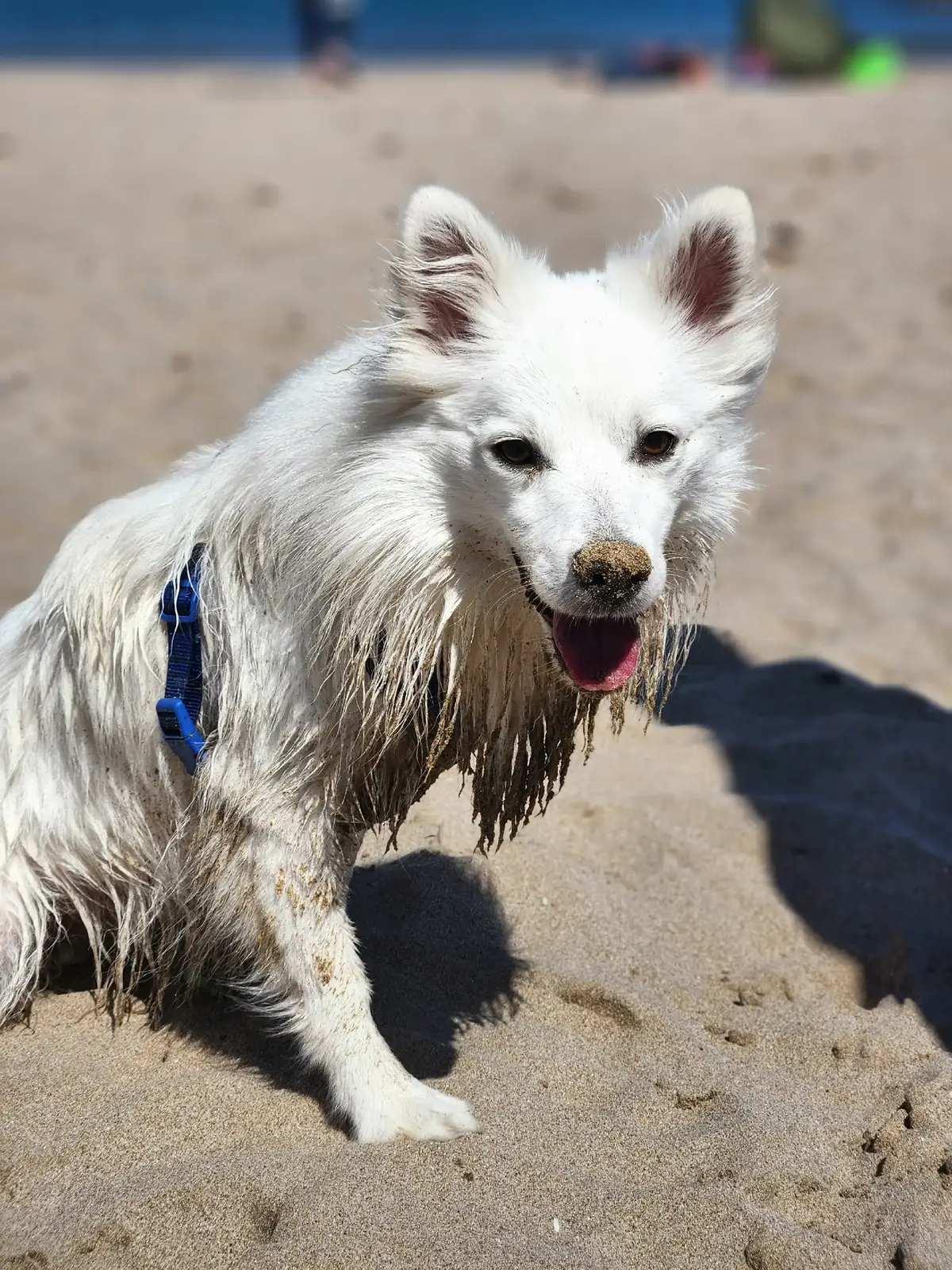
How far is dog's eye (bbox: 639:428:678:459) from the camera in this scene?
2664 millimetres

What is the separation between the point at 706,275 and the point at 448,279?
0.57 metres

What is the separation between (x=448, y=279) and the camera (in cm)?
270

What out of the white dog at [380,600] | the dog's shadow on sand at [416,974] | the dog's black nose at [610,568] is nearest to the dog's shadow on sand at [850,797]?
the dog's shadow on sand at [416,974]

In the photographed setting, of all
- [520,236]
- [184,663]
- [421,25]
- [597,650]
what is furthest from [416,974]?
[421,25]

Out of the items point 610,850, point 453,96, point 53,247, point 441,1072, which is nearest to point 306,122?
point 453,96

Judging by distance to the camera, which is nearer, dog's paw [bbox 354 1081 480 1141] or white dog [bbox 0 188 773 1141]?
white dog [bbox 0 188 773 1141]

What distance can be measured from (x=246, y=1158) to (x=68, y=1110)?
1.51 ft

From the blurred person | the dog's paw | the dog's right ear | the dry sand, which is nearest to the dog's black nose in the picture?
the dog's right ear

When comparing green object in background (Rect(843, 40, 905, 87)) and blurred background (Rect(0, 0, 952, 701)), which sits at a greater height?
green object in background (Rect(843, 40, 905, 87))

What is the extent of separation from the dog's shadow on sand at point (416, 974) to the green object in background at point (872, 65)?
1440 centimetres

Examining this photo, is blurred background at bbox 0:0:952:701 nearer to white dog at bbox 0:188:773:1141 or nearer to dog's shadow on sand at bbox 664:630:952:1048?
dog's shadow on sand at bbox 664:630:952:1048

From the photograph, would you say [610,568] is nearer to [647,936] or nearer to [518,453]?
[518,453]

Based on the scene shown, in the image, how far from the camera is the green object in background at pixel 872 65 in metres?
16.3

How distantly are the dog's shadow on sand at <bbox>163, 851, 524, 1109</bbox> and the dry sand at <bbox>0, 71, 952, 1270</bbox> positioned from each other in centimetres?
1
